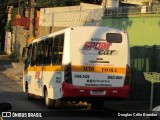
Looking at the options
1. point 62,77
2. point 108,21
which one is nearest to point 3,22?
point 108,21

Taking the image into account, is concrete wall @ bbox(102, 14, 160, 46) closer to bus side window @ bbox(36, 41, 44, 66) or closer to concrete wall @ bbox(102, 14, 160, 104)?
concrete wall @ bbox(102, 14, 160, 104)

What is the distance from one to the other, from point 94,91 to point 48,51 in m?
3.18

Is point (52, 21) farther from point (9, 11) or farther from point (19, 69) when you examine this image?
point (9, 11)

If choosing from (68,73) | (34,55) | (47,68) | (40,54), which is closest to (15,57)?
(34,55)

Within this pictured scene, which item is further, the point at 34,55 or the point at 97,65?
the point at 34,55

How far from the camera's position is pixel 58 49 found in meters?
16.6

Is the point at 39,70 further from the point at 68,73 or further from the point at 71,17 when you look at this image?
the point at 71,17

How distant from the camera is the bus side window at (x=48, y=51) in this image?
17.8 meters

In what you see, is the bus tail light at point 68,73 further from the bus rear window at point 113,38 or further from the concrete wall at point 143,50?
the concrete wall at point 143,50

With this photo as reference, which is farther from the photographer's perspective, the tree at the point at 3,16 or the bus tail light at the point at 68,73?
the tree at the point at 3,16

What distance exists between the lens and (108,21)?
1005 inches

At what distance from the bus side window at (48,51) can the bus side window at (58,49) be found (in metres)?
0.60

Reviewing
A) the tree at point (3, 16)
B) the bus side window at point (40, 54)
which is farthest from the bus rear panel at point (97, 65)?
the tree at point (3, 16)

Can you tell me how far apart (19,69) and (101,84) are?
2899cm
